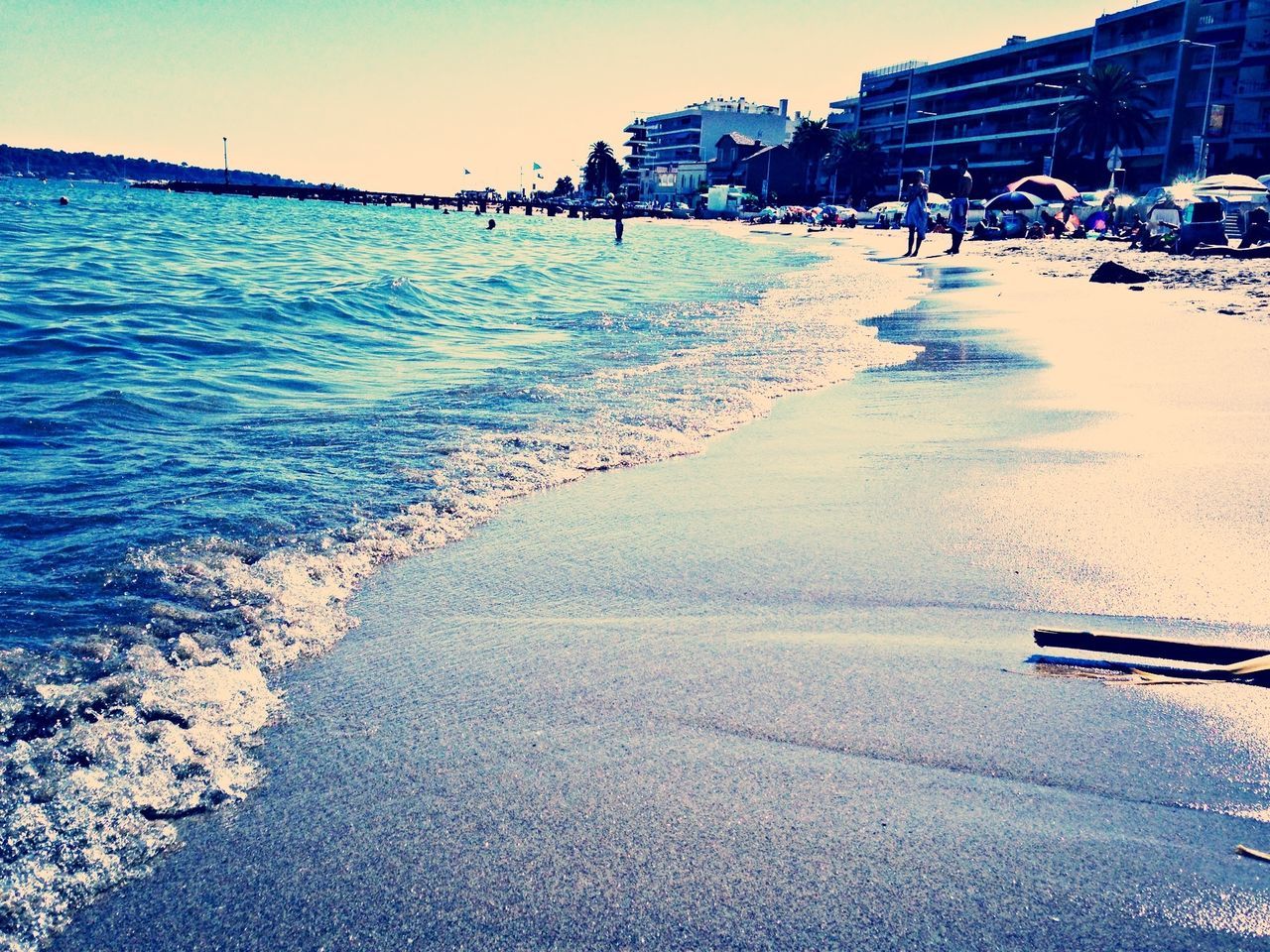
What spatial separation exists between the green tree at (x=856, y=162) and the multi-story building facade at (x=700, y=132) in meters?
38.3

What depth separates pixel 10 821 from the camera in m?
1.83

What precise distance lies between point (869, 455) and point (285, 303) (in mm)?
10362

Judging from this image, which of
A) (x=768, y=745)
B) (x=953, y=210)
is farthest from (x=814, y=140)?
(x=768, y=745)

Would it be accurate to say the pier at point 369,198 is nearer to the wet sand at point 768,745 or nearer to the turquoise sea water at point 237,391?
the turquoise sea water at point 237,391

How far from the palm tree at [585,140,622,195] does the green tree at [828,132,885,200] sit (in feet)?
→ 171

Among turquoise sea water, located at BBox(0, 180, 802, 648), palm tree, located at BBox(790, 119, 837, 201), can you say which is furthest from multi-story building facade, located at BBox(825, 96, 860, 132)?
turquoise sea water, located at BBox(0, 180, 802, 648)

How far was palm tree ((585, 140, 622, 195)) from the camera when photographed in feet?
452

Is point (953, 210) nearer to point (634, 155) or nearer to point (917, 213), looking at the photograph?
point (917, 213)

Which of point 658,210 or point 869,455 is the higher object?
point 658,210

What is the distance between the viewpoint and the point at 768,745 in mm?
2178

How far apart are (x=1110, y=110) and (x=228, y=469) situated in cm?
6478

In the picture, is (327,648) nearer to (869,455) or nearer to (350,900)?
(350,900)

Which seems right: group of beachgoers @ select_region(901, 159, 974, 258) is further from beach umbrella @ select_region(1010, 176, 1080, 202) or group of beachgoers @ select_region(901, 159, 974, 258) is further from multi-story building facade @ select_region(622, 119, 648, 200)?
multi-story building facade @ select_region(622, 119, 648, 200)

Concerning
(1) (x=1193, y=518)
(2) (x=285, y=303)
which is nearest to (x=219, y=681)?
(1) (x=1193, y=518)
